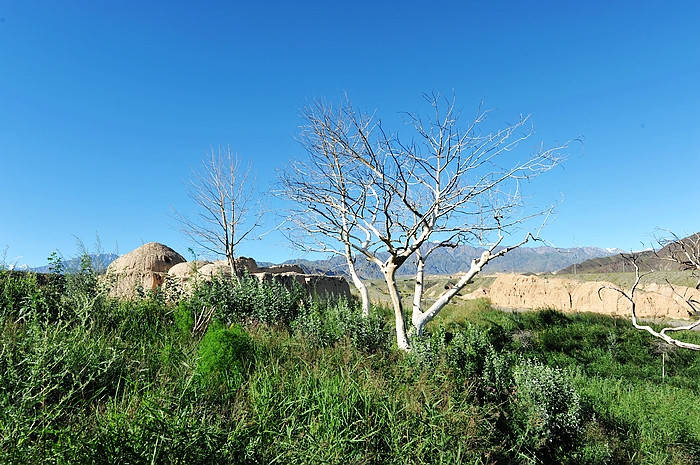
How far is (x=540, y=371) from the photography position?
17.9 ft

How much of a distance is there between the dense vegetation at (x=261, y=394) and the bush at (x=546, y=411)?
0.06ft

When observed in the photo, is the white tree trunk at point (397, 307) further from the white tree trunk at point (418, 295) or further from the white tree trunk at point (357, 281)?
the white tree trunk at point (357, 281)

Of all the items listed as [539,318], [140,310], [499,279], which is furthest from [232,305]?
[499,279]

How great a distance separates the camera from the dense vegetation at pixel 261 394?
286 cm

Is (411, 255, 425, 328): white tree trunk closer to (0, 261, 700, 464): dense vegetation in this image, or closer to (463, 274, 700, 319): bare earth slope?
(0, 261, 700, 464): dense vegetation

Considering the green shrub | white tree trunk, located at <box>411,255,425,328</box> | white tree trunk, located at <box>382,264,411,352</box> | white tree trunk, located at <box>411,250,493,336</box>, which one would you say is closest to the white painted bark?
white tree trunk, located at <box>411,255,425,328</box>

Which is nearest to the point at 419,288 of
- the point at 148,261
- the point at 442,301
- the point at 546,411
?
the point at 442,301

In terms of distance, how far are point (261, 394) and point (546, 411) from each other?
3.44 metres

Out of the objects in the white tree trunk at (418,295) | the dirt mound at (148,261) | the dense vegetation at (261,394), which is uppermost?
the dirt mound at (148,261)

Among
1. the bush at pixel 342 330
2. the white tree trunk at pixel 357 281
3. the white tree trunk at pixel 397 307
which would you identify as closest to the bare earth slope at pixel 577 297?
the white tree trunk at pixel 357 281

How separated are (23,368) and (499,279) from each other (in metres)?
37.3

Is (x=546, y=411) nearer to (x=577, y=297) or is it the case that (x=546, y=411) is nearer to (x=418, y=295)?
(x=418, y=295)

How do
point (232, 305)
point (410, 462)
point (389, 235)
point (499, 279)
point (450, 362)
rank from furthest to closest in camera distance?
point (499, 279) → point (389, 235) → point (232, 305) → point (450, 362) → point (410, 462)

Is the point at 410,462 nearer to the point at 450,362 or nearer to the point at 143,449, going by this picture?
the point at 143,449
